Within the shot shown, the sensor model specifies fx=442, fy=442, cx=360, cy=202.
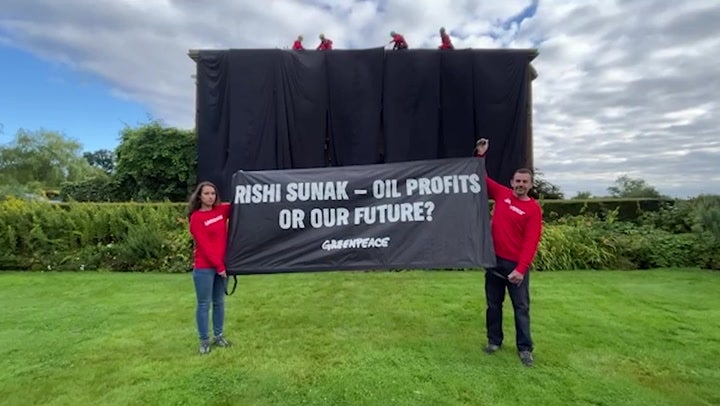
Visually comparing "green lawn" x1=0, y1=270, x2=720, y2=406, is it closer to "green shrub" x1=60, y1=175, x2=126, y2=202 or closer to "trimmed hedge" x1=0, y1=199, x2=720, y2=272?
"trimmed hedge" x1=0, y1=199, x2=720, y2=272

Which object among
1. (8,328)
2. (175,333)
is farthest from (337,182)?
(8,328)

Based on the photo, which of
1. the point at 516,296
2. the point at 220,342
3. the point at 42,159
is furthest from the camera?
the point at 42,159

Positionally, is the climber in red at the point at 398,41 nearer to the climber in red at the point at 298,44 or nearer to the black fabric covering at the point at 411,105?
the black fabric covering at the point at 411,105

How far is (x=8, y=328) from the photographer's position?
491cm

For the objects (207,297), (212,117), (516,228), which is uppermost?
(212,117)

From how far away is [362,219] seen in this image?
13.3ft

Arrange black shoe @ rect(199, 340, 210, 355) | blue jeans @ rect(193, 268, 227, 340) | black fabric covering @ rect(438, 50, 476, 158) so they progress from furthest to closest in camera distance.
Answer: black fabric covering @ rect(438, 50, 476, 158), black shoe @ rect(199, 340, 210, 355), blue jeans @ rect(193, 268, 227, 340)

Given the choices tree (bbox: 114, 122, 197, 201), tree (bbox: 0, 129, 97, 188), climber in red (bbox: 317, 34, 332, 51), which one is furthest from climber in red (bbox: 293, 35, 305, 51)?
tree (bbox: 0, 129, 97, 188)

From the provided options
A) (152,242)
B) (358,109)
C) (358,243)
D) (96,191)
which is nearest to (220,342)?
(358,243)

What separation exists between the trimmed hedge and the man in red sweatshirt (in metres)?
4.51

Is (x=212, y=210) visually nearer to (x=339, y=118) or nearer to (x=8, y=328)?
(x=8, y=328)

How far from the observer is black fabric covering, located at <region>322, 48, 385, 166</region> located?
7.50 meters

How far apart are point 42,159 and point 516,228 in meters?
39.6

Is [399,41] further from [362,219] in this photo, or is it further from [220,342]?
[220,342]
